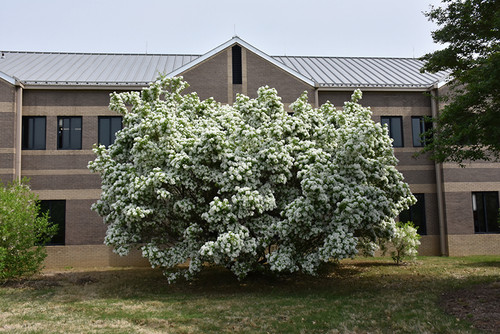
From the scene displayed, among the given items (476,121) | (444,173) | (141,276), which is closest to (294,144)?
(476,121)

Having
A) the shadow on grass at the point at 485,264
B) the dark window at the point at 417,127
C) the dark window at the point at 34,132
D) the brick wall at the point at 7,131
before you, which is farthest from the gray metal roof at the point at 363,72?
the brick wall at the point at 7,131

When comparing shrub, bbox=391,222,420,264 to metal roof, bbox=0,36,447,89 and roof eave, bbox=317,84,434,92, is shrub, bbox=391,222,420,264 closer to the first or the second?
roof eave, bbox=317,84,434,92

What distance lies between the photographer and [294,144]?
1248 cm

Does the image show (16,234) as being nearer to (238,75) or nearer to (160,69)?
(238,75)

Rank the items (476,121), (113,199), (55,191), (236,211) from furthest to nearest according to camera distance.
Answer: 1. (55,191)
2. (113,199)
3. (236,211)
4. (476,121)

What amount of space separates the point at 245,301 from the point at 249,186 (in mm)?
2950

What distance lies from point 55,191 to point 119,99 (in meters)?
7.33

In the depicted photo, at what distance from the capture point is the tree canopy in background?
1024 centimetres

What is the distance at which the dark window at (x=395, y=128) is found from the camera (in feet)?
68.0

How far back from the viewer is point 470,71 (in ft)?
35.5

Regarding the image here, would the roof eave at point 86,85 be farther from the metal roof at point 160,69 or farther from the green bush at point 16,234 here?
the green bush at point 16,234

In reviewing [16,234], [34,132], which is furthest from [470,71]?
[34,132]

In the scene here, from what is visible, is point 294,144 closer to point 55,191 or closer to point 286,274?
point 286,274

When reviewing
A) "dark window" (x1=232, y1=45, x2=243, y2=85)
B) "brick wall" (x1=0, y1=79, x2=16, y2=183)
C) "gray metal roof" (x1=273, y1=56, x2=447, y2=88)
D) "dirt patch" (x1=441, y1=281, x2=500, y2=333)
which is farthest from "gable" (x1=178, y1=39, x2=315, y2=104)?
"dirt patch" (x1=441, y1=281, x2=500, y2=333)
